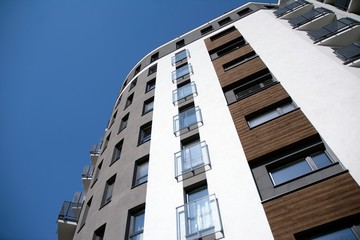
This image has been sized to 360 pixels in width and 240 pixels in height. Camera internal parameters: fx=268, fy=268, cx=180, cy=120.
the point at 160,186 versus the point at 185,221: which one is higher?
the point at 160,186

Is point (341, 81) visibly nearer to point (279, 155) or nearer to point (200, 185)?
point (279, 155)

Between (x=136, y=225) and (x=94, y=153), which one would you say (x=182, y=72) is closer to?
(x=94, y=153)

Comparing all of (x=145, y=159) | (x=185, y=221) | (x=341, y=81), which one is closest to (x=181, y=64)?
(x=145, y=159)

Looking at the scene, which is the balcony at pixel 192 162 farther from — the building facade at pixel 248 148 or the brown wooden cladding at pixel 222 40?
the brown wooden cladding at pixel 222 40

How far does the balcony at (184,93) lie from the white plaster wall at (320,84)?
157 inches

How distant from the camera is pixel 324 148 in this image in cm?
870

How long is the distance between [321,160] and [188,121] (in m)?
5.88

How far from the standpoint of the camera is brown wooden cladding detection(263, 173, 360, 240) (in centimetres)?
668

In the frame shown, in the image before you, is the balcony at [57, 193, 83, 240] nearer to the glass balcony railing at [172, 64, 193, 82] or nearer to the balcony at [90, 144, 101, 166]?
the balcony at [90, 144, 101, 166]

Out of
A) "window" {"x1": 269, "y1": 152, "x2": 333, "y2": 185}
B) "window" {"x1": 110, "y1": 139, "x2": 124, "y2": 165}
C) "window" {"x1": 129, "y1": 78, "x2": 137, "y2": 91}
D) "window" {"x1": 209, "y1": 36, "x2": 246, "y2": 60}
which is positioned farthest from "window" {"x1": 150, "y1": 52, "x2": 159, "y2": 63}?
"window" {"x1": 269, "y1": 152, "x2": 333, "y2": 185}

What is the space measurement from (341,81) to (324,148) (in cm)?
278

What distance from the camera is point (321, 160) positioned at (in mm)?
8523

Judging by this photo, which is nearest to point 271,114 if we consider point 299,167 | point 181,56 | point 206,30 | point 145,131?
point 299,167

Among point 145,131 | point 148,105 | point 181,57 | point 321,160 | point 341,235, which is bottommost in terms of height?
point 341,235
